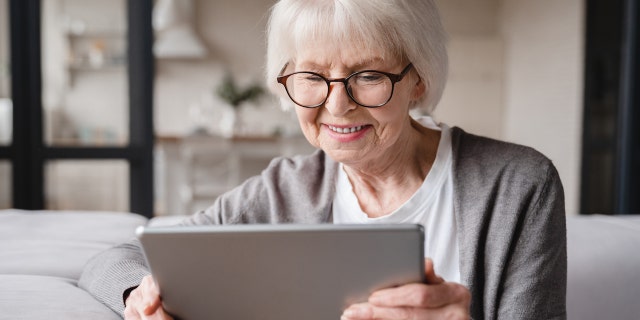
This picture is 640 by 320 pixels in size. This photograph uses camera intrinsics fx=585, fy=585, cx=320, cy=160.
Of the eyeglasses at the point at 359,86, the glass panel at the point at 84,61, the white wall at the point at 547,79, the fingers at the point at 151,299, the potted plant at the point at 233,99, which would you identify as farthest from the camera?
the glass panel at the point at 84,61

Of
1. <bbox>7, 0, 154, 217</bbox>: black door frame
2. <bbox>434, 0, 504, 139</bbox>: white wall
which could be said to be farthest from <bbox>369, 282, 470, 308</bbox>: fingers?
<bbox>434, 0, 504, 139</bbox>: white wall

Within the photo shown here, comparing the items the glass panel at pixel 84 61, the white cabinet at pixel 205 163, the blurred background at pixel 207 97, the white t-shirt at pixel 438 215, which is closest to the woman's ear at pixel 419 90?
the white t-shirt at pixel 438 215

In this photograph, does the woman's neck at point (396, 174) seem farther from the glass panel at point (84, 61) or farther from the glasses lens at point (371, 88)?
the glass panel at point (84, 61)

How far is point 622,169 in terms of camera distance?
3129 mm

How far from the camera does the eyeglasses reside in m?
1.09

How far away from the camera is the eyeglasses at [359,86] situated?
1.09m

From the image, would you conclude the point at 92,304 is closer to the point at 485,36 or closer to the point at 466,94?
the point at 466,94

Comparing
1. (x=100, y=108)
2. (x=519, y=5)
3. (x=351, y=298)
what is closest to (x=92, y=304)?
(x=351, y=298)

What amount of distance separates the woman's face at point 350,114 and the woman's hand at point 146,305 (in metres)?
0.44

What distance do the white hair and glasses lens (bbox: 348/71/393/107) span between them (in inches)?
1.8

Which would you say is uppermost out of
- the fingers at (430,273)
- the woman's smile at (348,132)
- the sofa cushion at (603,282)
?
the woman's smile at (348,132)

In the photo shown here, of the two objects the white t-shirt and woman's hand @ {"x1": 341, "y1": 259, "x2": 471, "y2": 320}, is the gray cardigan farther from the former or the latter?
woman's hand @ {"x1": 341, "y1": 259, "x2": 471, "y2": 320}

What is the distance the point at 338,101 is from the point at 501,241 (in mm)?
400

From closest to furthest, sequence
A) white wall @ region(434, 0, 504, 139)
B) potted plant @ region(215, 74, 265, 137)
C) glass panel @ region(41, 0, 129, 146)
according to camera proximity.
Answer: potted plant @ region(215, 74, 265, 137) → glass panel @ region(41, 0, 129, 146) → white wall @ region(434, 0, 504, 139)
